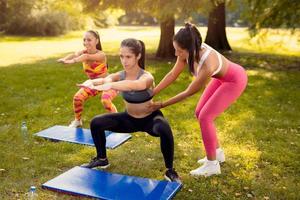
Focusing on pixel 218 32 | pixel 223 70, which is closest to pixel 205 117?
pixel 223 70

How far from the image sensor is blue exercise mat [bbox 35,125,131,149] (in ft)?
20.3

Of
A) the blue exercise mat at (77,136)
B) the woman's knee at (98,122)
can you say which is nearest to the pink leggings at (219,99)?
the woman's knee at (98,122)

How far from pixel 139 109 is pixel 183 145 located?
166 cm

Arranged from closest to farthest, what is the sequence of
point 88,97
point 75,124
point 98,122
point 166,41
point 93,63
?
point 98,122 → point 93,63 → point 88,97 → point 75,124 → point 166,41

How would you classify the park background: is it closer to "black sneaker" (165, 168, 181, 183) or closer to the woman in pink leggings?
"black sneaker" (165, 168, 181, 183)

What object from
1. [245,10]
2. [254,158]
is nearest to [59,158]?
[254,158]

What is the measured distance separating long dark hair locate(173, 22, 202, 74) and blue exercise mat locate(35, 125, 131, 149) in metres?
2.08

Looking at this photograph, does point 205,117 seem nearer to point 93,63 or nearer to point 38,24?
point 93,63

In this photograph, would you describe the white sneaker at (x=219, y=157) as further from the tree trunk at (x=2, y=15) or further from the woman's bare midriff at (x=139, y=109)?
the tree trunk at (x=2, y=15)

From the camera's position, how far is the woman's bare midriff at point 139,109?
15.8 feet

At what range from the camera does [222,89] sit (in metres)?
4.96

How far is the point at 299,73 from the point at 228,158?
8.56m

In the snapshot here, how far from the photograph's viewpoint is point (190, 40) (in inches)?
179

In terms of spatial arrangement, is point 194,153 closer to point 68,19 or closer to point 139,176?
point 139,176
